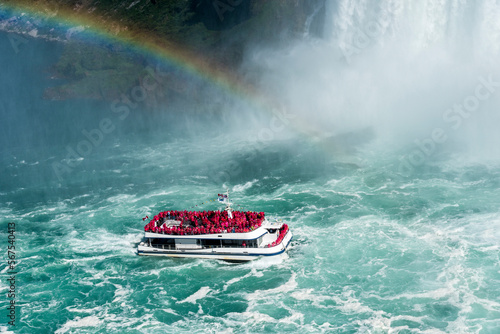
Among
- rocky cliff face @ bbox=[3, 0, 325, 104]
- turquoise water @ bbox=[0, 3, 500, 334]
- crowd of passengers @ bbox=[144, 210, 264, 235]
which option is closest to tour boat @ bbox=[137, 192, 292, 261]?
crowd of passengers @ bbox=[144, 210, 264, 235]

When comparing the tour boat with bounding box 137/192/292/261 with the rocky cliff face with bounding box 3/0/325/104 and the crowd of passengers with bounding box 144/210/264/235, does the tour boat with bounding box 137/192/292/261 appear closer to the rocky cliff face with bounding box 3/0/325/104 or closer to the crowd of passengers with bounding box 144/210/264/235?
the crowd of passengers with bounding box 144/210/264/235

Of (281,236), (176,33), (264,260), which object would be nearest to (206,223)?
(264,260)

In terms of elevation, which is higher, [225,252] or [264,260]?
[225,252]

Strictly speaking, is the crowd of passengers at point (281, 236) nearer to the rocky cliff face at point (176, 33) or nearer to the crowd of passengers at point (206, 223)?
the crowd of passengers at point (206, 223)

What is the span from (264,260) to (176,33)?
113 m

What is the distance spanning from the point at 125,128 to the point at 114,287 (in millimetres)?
75304

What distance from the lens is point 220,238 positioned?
72250mm

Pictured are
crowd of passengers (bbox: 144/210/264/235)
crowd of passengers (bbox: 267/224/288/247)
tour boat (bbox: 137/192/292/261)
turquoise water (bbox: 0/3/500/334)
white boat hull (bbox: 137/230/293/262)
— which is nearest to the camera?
turquoise water (bbox: 0/3/500/334)

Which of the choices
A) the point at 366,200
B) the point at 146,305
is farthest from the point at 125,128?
the point at 146,305

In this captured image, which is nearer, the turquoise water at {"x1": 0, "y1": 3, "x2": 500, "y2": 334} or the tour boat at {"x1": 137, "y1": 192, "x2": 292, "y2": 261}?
the turquoise water at {"x1": 0, "y1": 3, "x2": 500, "y2": 334}

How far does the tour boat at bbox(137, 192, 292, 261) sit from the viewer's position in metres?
71.6

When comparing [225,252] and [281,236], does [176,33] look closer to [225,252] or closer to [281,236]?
[281,236]

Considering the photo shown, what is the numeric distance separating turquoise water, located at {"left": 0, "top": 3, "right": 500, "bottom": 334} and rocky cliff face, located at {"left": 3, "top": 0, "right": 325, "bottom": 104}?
3427 centimetres

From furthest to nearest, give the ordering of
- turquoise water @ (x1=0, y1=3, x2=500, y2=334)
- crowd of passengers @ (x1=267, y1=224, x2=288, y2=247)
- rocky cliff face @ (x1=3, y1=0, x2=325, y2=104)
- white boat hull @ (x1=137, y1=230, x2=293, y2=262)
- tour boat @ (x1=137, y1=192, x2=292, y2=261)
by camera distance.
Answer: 1. rocky cliff face @ (x1=3, y1=0, x2=325, y2=104)
2. tour boat @ (x1=137, y1=192, x2=292, y2=261)
3. crowd of passengers @ (x1=267, y1=224, x2=288, y2=247)
4. white boat hull @ (x1=137, y1=230, x2=293, y2=262)
5. turquoise water @ (x1=0, y1=3, x2=500, y2=334)
